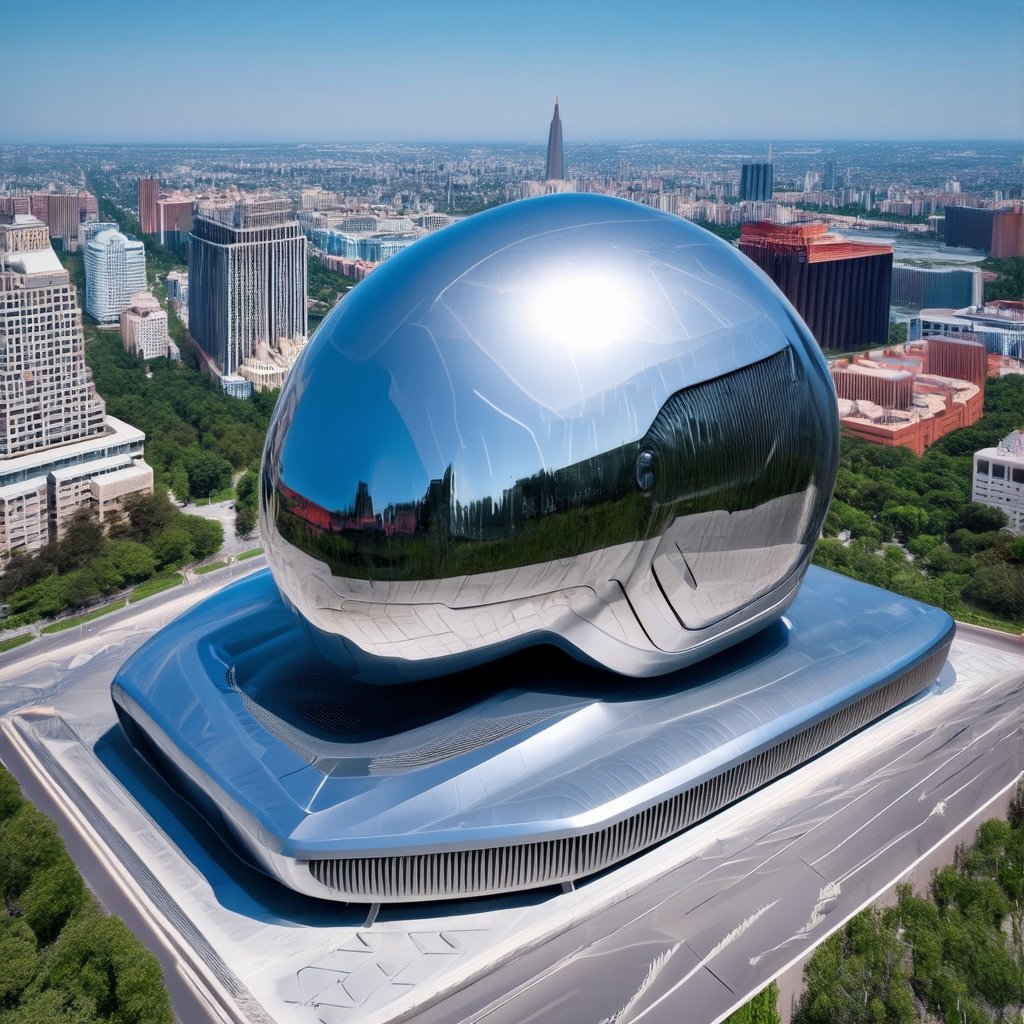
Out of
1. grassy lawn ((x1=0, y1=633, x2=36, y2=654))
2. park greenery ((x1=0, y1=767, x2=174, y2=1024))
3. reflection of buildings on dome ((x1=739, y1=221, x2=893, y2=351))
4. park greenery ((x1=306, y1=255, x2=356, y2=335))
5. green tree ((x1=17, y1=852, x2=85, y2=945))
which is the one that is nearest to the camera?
park greenery ((x1=0, y1=767, x2=174, y2=1024))

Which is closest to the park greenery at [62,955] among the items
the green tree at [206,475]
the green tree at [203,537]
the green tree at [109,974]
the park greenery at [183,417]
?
the green tree at [109,974]

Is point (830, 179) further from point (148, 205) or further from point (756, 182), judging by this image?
point (148, 205)

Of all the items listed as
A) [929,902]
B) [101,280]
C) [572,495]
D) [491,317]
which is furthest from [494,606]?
[101,280]

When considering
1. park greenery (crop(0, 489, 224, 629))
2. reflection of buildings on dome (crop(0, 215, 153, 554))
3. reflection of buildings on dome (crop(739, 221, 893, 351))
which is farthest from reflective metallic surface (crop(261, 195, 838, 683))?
reflection of buildings on dome (crop(739, 221, 893, 351))

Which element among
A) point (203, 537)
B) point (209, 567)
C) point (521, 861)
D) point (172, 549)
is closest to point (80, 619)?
point (172, 549)

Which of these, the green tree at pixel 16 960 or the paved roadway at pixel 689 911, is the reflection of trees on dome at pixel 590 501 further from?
the green tree at pixel 16 960

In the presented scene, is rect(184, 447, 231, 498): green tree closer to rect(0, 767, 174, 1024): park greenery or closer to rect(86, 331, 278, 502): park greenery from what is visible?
rect(86, 331, 278, 502): park greenery
